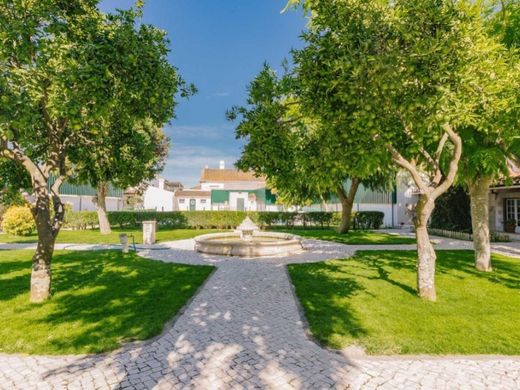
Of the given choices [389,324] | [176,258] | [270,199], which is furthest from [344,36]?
[270,199]

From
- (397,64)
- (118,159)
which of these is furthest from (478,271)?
(118,159)

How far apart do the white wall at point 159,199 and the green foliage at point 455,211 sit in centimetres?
4278

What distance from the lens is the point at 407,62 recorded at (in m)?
6.84

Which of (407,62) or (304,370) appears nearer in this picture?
(304,370)

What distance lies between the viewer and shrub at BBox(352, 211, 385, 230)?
31.5 m

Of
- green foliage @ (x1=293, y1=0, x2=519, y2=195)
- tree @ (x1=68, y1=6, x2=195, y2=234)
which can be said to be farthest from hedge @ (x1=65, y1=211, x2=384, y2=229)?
green foliage @ (x1=293, y1=0, x2=519, y2=195)

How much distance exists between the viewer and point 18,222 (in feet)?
82.6

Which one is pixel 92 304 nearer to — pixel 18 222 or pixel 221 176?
pixel 18 222

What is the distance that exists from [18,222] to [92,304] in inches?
886

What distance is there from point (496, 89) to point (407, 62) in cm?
244

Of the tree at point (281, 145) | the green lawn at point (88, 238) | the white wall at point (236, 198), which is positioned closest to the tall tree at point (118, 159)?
the tree at point (281, 145)

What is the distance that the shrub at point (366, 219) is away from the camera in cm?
3150

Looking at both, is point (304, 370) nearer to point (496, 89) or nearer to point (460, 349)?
point (460, 349)

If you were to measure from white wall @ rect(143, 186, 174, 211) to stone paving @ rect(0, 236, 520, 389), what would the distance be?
168ft
